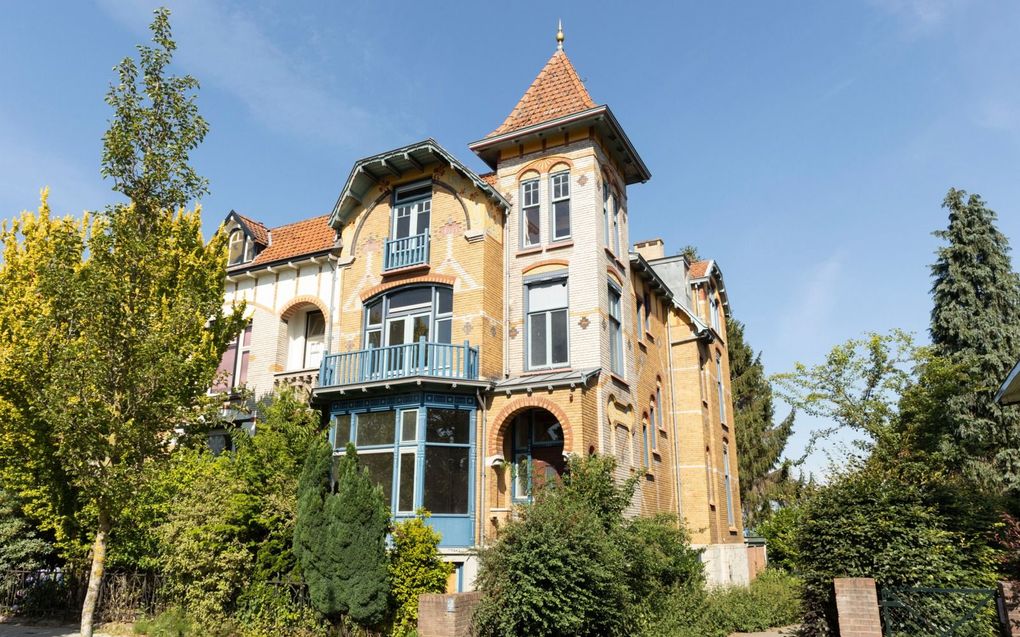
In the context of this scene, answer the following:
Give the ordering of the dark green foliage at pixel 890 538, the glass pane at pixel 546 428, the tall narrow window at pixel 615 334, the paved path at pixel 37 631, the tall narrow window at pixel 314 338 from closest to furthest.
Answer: the dark green foliage at pixel 890 538, the paved path at pixel 37 631, the glass pane at pixel 546 428, the tall narrow window at pixel 615 334, the tall narrow window at pixel 314 338

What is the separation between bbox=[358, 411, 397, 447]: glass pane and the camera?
16.7 meters

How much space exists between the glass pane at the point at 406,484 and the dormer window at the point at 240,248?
10.9 m

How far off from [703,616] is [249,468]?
1068 cm

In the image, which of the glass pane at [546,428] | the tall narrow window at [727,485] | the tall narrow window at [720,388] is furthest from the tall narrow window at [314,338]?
the tall narrow window at [727,485]

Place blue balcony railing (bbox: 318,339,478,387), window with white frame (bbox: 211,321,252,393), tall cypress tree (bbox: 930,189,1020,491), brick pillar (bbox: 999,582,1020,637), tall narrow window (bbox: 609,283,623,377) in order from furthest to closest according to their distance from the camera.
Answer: tall cypress tree (bbox: 930,189,1020,491), window with white frame (bbox: 211,321,252,393), tall narrow window (bbox: 609,283,623,377), blue balcony railing (bbox: 318,339,478,387), brick pillar (bbox: 999,582,1020,637)

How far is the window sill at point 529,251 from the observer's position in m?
18.3

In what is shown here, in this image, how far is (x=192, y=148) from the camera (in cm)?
1241

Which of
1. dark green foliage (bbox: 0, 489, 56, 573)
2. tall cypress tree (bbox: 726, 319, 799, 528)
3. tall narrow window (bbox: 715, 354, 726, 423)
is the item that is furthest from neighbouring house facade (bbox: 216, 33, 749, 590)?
tall cypress tree (bbox: 726, 319, 799, 528)

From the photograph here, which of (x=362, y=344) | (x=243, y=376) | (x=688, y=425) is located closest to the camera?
(x=362, y=344)

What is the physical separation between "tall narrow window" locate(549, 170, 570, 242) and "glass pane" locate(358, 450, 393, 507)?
7413 mm

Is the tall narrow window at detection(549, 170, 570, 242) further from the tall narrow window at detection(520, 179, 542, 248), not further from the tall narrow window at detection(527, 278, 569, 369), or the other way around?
the tall narrow window at detection(527, 278, 569, 369)

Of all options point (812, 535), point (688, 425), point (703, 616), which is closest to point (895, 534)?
point (812, 535)

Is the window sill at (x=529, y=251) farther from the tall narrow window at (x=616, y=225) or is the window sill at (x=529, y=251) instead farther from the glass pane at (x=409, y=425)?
the glass pane at (x=409, y=425)

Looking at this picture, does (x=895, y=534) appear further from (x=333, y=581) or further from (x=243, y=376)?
(x=243, y=376)
